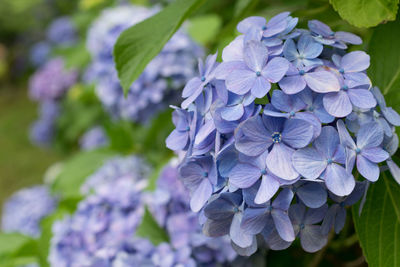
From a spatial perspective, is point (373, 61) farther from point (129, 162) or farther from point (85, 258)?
point (129, 162)

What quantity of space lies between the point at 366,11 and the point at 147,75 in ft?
2.48

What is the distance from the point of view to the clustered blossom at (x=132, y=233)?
763 mm

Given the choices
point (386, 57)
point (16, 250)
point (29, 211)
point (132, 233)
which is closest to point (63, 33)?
point (29, 211)

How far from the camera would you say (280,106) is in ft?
1.57

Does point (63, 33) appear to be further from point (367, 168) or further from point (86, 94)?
point (367, 168)

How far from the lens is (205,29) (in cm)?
143

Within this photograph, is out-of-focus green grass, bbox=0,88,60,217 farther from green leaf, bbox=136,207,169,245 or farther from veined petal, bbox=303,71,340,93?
veined petal, bbox=303,71,340,93

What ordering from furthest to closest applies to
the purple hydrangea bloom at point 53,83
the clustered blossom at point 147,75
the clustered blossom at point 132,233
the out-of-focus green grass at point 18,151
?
the out-of-focus green grass at point 18,151
the purple hydrangea bloom at point 53,83
the clustered blossom at point 147,75
the clustered blossom at point 132,233

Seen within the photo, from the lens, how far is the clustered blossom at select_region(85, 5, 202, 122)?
4.11ft

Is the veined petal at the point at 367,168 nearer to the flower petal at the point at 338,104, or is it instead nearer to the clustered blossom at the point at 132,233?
the flower petal at the point at 338,104

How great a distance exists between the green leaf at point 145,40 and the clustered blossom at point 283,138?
11 cm

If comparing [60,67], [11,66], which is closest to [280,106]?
[60,67]

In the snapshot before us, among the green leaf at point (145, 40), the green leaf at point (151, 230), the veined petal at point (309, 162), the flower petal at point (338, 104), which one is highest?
the green leaf at point (145, 40)

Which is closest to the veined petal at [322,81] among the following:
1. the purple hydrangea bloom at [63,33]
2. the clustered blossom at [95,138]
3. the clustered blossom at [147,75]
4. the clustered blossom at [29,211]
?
the clustered blossom at [147,75]
